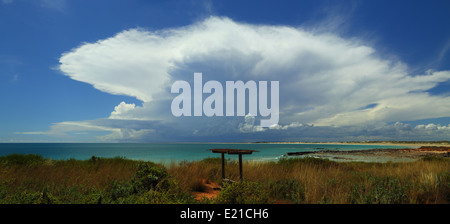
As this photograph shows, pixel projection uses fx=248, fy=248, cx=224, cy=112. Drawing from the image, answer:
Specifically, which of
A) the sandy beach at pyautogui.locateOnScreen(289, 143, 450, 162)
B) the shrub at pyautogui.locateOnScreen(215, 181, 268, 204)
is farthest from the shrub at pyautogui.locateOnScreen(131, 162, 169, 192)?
the sandy beach at pyautogui.locateOnScreen(289, 143, 450, 162)

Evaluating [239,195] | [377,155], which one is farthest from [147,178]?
[377,155]

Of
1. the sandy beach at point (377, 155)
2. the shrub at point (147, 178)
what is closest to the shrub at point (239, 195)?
the shrub at point (147, 178)

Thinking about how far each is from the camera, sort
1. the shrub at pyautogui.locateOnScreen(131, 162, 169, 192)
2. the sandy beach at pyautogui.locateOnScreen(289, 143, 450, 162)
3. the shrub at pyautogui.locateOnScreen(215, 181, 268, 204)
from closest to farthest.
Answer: the shrub at pyautogui.locateOnScreen(215, 181, 268, 204)
the shrub at pyautogui.locateOnScreen(131, 162, 169, 192)
the sandy beach at pyautogui.locateOnScreen(289, 143, 450, 162)

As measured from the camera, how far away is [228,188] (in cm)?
570

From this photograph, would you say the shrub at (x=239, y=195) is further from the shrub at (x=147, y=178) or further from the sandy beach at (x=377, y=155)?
the sandy beach at (x=377, y=155)

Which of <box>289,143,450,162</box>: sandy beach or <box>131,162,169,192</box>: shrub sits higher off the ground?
<box>131,162,169,192</box>: shrub

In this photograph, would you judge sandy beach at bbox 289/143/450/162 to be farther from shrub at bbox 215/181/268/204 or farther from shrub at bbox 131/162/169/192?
shrub at bbox 215/181/268/204

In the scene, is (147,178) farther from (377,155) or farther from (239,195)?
(377,155)

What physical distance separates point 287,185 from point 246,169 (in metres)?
4.84

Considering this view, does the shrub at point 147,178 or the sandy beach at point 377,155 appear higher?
the shrub at point 147,178

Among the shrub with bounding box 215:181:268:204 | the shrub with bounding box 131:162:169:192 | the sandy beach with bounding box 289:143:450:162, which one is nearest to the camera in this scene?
the shrub with bounding box 215:181:268:204

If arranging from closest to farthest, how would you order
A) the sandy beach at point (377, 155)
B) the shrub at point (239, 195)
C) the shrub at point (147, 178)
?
1. the shrub at point (239, 195)
2. the shrub at point (147, 178)
3. the sandy beach at point (377, 155)
